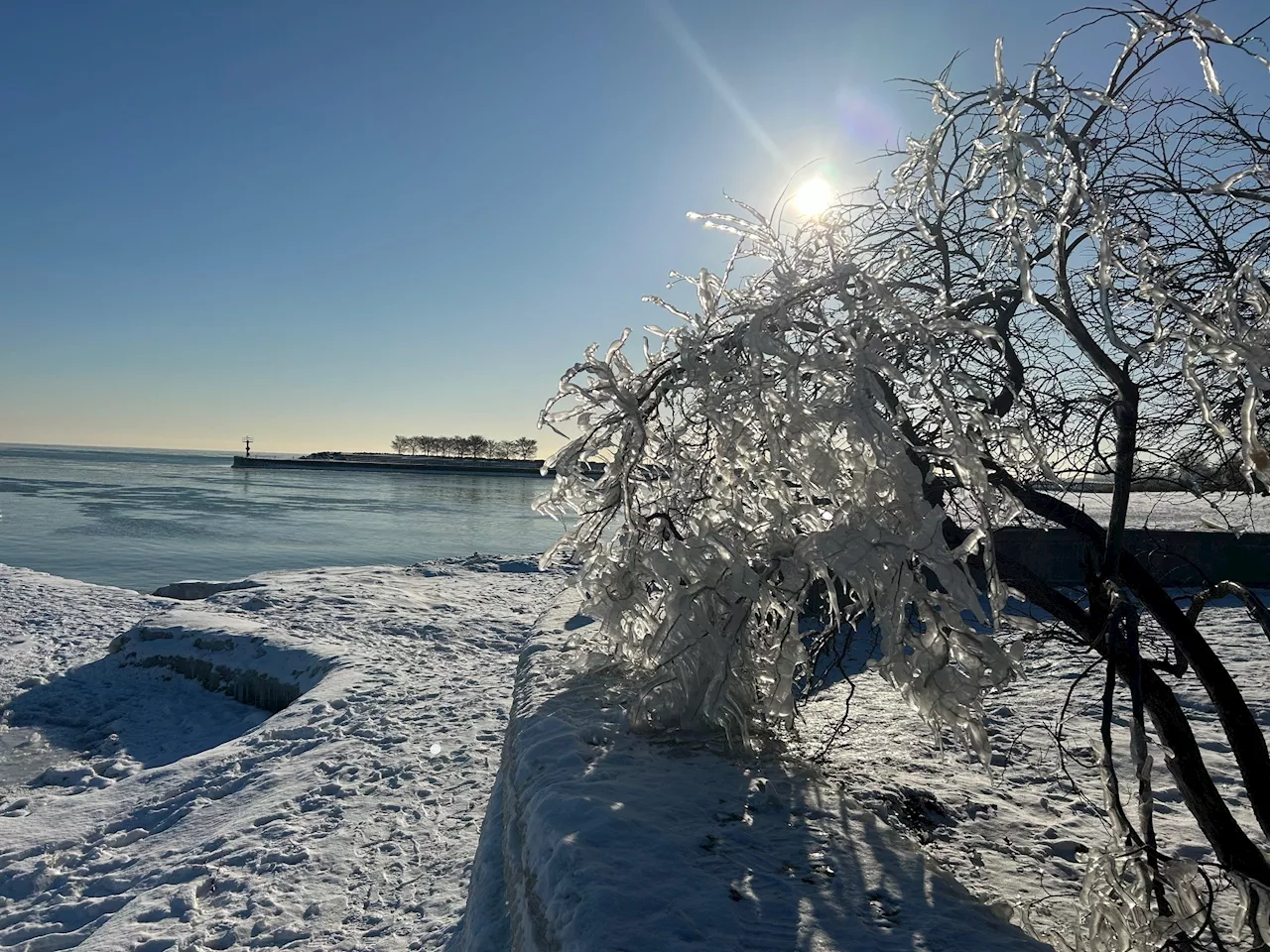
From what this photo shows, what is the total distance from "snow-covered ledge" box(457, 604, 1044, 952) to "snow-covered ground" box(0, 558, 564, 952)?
1187mm

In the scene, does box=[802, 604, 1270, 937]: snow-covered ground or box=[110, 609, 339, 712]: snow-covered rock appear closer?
box=[802, 604, 1270, 937]: snow-covered ground

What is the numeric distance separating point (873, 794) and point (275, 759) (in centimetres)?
440

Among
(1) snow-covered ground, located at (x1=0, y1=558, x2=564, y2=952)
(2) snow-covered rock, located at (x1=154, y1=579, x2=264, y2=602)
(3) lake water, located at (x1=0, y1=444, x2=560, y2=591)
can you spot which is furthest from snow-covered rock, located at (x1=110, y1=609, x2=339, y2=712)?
(3) lake water, located at (x1=0, y1=444, x2=560, y2=591)

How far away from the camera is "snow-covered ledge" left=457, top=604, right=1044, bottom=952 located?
2070 millimetres

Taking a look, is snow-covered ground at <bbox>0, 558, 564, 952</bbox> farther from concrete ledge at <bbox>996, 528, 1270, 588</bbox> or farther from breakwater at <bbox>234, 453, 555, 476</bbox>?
breakwater at <bbox>234, 453, 555, 476</bbox>

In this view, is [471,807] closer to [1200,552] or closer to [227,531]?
[1200,552]

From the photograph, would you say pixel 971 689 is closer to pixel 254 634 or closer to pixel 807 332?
pixel 807 332

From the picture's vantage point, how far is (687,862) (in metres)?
2.38

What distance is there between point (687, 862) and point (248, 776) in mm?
4342

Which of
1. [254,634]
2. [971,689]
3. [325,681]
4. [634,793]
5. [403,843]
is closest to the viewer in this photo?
[971,689]

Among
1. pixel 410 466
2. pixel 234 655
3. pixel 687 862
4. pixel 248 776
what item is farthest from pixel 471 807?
pixel 410 466

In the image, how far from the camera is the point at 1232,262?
125 inches

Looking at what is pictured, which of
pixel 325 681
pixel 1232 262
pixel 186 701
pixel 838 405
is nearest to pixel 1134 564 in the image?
pixel 838 405

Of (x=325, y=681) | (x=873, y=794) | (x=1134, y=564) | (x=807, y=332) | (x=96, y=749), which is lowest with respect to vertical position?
(x=96, y=749)
